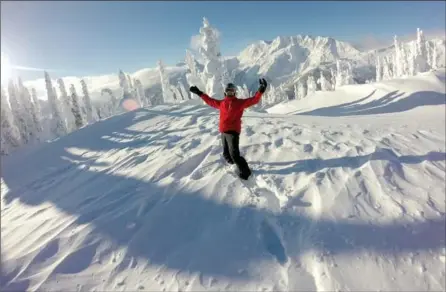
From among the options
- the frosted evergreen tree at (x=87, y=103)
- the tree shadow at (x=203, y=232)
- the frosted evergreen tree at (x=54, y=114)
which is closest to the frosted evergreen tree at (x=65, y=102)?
the frosted evergreen tree at (x=54, y=114)

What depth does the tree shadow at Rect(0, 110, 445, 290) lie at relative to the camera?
14.8 feet

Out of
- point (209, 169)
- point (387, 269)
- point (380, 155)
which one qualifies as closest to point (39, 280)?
point (209, 169)

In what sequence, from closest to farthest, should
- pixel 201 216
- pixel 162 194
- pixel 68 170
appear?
pixel 201 216 → pixel 162 194 → pixel 68 170

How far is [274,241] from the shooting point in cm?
482

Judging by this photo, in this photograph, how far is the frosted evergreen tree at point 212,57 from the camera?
39094mm

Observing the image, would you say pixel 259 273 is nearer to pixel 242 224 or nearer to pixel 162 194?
pixel 242 224

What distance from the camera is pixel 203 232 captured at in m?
5.15

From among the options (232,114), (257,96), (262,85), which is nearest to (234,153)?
(232,114)

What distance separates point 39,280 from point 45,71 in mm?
77533

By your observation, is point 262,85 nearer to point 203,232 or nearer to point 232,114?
point 232,114

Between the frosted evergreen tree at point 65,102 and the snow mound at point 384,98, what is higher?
the frosted evergreen tree at point 65,102

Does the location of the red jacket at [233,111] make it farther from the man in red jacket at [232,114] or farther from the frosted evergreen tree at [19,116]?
the frosted evergreen tree at [19,116]

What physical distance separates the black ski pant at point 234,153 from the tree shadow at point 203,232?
2.91 ft

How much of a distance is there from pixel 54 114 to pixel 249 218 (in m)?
69.2
